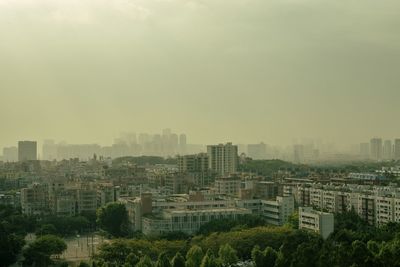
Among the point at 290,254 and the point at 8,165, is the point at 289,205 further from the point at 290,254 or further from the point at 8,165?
the point at 8,165

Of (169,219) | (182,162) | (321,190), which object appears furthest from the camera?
(182,162)

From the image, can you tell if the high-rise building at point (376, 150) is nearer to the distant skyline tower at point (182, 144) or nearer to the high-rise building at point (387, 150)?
the high-rise building at point (387, 150)

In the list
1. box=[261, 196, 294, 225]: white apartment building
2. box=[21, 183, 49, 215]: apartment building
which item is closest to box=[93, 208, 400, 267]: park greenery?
box=[261, 196, 294, 225]: white apartment building

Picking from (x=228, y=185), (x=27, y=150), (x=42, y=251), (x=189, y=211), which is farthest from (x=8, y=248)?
(x=27, y=150)

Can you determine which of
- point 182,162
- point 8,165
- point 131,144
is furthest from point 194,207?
point 131,144

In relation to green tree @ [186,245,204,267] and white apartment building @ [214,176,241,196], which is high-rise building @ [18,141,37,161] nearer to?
white apartment building @ [214,176,241,196]
